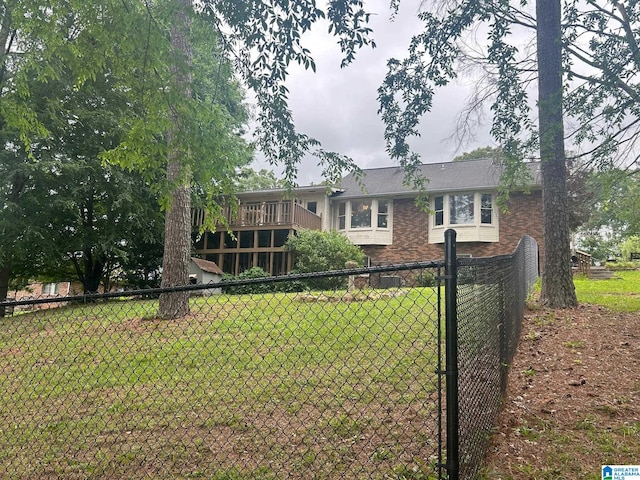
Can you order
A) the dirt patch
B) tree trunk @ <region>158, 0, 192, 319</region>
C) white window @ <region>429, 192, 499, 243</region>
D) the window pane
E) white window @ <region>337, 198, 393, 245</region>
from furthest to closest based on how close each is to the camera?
white window @ <region>337, 198, 393, 245</region> < the window pane < white window @ <region>429, 192, 499, 243</region> < tree trunk @ <region>158, 0, 192, 319</region> < the dirt patch

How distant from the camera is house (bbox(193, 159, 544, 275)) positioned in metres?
18.3

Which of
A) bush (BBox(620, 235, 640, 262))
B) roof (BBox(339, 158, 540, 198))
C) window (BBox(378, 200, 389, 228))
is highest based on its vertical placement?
roof (BBox(339, 158, 540, 198))

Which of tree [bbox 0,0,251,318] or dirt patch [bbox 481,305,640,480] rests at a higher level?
tree [bbox 0,0,251,318]

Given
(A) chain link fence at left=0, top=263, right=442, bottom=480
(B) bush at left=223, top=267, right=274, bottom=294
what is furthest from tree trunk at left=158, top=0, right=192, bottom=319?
(B) bush at left=223, top=267, right=274, bottom=294

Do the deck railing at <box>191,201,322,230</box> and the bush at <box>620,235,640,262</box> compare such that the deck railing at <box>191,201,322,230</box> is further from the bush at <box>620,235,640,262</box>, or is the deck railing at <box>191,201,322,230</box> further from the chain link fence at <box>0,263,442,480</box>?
the bush at <box>620,235,640,262</box>

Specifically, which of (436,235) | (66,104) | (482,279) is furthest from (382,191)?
(482,279)

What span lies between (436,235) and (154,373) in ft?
51.9

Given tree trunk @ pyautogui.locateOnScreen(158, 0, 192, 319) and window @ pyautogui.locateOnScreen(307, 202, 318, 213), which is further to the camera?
window @ pyautogui.locateOnScreen(307, 202, 318, 213)

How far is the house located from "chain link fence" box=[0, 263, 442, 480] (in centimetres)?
1204

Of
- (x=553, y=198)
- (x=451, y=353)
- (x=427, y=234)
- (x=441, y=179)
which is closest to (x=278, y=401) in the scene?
(x=451, y=353)

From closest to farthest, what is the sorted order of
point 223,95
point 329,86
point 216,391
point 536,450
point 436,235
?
point 536,450 < point 216,391 < point 223,95 < point 329,86 < point 436,235

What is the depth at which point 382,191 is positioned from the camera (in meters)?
20.3

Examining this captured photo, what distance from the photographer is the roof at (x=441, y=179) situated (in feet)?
62.3

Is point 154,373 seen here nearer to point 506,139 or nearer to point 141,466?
point 141,466
